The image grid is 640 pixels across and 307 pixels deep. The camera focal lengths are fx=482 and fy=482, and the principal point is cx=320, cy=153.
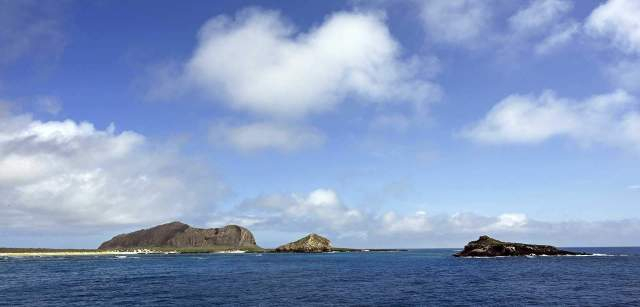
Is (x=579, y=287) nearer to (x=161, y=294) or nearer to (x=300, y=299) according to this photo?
(x=300, y=299)

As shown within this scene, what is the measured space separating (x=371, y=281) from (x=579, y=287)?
34.1 m

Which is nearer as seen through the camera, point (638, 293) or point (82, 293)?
point (638, 293)

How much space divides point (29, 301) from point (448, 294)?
57026mm

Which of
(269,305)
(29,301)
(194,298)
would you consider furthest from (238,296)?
(29,301)

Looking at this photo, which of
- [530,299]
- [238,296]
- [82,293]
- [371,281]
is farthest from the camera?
[371,281]

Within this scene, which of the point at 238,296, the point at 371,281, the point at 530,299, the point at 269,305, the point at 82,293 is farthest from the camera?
the point at 371,281

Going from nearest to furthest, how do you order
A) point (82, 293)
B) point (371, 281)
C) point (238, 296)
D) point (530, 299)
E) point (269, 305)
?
point (269, 305)
point (530, 299)
point (238, 296)
point (82, 293)
point (371, 281)

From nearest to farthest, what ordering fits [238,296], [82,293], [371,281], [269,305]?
1. [269,305]
2. [238,296]
3. [82,293]
4. [371,281]

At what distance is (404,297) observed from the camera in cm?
6506

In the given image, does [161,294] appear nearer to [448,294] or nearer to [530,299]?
[448,294]

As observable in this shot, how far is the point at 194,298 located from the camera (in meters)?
64.7

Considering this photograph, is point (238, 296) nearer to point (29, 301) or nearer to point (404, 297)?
point (404, 297)

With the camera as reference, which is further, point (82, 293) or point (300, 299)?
point (82, 293)

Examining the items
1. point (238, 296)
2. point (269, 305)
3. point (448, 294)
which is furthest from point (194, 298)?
point (448, 294)
